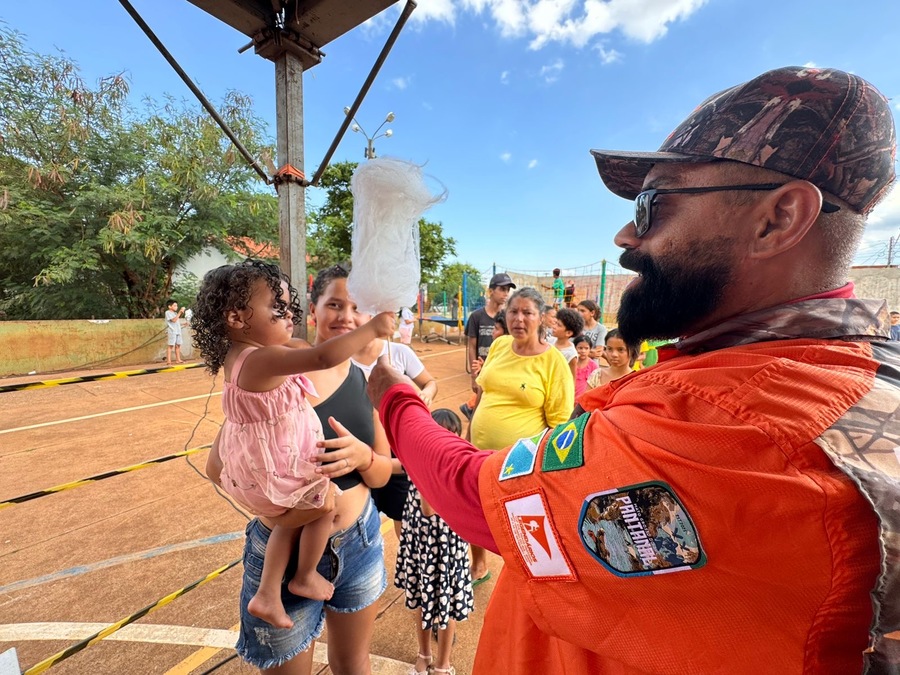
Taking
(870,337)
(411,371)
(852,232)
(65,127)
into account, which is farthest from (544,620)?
(65,127)

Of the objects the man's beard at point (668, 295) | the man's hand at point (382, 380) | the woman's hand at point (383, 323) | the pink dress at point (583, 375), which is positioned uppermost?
the man's beard at point (668, 295)

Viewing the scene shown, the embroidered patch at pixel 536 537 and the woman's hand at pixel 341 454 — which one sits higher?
the embroidered patch at pixel 536 537

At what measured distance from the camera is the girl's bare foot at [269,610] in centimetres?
135

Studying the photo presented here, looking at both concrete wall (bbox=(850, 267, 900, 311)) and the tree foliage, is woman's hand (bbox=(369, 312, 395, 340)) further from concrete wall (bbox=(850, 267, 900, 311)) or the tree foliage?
concrete wall (bbox=(850, 267, 900, 311))

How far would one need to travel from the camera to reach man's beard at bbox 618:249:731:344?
859 millimetres

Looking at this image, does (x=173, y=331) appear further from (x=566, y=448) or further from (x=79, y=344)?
(x=566, y=448)

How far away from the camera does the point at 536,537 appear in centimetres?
72

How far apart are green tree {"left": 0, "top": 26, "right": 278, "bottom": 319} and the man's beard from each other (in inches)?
523

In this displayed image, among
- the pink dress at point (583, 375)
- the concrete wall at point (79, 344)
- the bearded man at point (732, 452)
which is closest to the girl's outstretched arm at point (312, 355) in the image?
the bearded man at point (732, 452)

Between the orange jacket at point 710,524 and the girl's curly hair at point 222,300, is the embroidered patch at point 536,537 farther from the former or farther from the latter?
the girl's curly hair at point 222,300

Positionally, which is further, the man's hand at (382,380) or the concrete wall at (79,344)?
the concrete wall at (79,344)

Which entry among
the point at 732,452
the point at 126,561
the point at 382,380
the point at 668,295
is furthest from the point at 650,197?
the point at 126,561

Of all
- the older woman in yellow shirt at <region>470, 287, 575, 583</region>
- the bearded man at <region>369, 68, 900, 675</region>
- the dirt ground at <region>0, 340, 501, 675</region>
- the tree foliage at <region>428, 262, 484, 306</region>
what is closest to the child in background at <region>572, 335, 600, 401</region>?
the older woman in yellow shirt at <region>470, 287, 575, 583</region>

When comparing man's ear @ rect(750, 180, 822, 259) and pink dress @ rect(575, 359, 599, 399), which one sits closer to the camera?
man's ear @ rect(750, 180, 822, 259)
